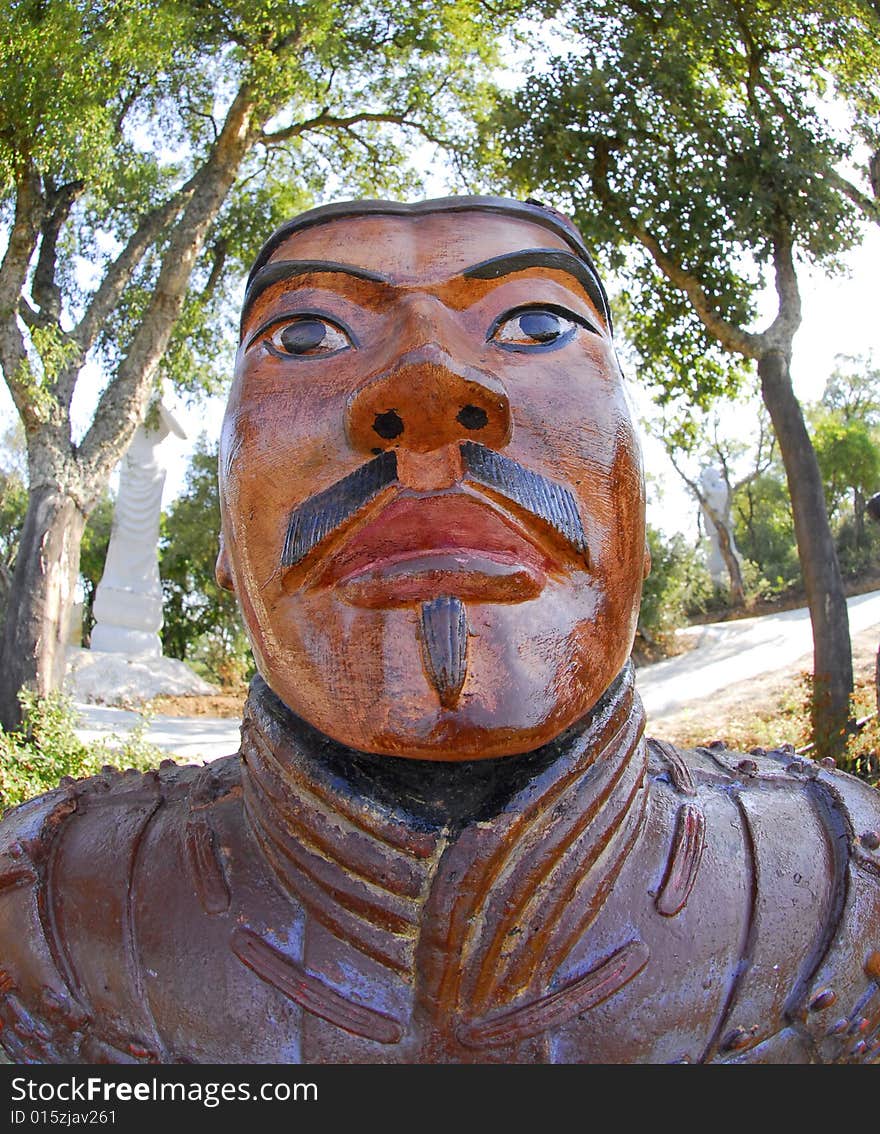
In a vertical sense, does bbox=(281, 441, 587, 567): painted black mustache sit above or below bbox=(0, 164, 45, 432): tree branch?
below

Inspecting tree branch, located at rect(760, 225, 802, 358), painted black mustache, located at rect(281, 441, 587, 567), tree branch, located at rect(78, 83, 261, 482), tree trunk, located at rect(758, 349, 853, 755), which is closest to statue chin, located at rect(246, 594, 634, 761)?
painted black mustache, located at rect(281, 441, 587, 567)

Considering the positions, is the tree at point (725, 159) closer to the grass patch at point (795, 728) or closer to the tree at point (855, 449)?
the grass patch at point (795, 728)

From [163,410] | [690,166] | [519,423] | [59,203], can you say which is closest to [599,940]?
[519,423]

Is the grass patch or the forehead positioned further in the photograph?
the grass patch

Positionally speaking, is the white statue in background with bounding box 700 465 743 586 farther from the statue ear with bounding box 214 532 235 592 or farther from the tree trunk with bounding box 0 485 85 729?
the statue ear with bounding box 214 532 235 592

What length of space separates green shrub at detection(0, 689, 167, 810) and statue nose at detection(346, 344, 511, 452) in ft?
12.6

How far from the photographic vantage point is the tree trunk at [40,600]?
5691mm

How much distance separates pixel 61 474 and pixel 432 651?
5410 mm

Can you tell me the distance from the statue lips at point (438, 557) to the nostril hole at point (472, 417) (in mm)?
117

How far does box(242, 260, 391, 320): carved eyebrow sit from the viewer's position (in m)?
1.57

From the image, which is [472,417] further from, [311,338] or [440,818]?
[440,818]

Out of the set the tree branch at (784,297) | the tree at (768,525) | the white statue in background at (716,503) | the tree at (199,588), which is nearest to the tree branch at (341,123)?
the tree branch at (784,297)

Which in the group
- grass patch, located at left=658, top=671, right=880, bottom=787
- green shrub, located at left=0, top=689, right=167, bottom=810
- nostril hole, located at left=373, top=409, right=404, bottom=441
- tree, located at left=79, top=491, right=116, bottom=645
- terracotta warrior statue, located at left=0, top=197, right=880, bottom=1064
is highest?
tree, located at left=79, top=491, right=116, bottom=645
